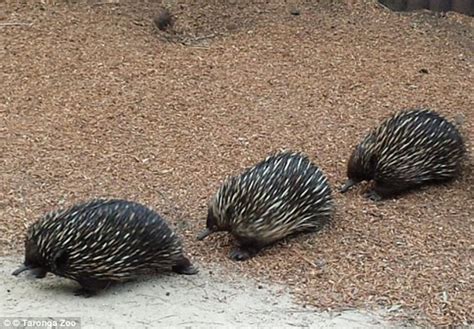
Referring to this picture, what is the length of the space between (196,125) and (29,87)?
6.24 ft

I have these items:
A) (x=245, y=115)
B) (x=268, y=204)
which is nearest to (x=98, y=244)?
(x=268, y=204)

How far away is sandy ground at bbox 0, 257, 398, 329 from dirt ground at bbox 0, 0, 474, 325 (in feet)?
0.62

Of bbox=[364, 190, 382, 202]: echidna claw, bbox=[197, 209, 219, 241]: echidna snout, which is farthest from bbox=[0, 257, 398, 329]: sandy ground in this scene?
bbox=[364, 190, 382, 202]: echidna claw

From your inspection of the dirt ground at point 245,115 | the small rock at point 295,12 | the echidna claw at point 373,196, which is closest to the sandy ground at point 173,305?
the dirt ground at point 245,115

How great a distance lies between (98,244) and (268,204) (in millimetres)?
1377

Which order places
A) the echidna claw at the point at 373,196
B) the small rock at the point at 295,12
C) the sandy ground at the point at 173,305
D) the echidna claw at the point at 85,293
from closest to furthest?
the sandy ground at the point at 173,305
the echidna claw at the point at 85,293
the echidna claw at the point at 373,196
the small rock at the point at 295,12

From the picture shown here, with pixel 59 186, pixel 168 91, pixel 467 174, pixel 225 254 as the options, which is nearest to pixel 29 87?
pixel 168 91

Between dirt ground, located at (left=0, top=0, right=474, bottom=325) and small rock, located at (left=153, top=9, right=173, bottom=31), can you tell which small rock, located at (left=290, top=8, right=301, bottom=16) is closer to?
dirt ground, located at (left=0, top=0, right=474, bottom=325)

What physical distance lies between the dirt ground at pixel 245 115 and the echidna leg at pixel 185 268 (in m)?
0.27

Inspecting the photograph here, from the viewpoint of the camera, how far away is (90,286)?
5801 millimetres

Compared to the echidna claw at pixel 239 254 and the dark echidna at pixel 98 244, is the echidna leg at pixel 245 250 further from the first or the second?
the dark echidna at pixel 98 244

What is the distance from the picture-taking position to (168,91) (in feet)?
30.0

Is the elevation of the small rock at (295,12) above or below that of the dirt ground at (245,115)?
above

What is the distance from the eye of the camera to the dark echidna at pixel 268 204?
20.9 feet
